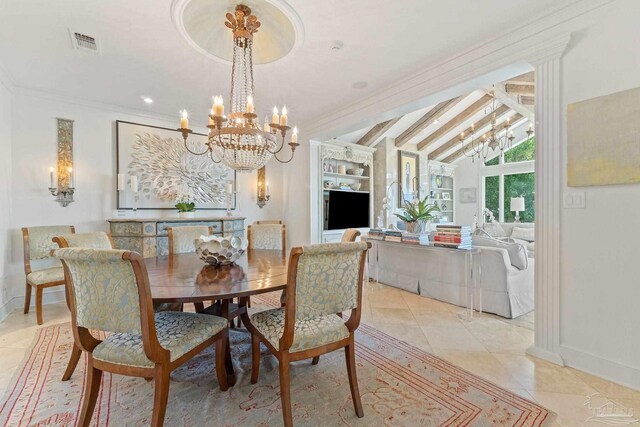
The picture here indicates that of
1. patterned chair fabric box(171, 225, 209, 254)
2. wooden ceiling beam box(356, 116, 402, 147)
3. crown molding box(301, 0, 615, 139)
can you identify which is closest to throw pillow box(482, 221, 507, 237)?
wooden ceiling beam box(356, 116, 402, 147)

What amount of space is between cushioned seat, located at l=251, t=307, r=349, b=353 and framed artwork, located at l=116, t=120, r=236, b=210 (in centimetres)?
326

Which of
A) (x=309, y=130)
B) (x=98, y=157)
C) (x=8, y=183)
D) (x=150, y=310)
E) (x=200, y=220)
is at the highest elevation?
(x=309, y=130)

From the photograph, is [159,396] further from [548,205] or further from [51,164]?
[51,164]

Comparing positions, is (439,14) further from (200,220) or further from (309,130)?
(200,220)

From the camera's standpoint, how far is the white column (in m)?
2.04

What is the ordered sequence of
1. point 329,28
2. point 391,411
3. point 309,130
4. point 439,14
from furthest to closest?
point 309,130 → point 329,28 → point 439,14 → point 391,411

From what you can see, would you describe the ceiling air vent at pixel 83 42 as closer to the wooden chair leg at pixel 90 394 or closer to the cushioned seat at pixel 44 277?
the cushioned seat at pixel 44 277

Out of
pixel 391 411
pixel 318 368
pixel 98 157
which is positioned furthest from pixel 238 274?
pixel 98 157

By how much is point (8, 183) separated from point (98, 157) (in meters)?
0.90

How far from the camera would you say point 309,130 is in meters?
4.64

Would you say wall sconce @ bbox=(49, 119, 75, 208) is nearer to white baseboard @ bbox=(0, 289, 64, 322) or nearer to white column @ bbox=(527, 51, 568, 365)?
white baseboard @ bbox=(0, 289, 64, 322)

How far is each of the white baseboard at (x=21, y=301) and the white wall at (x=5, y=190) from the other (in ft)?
0.10

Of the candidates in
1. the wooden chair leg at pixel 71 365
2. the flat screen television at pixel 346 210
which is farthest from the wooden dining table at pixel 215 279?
the flat screen television at pixel 346 210

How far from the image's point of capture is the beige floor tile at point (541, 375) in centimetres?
175
